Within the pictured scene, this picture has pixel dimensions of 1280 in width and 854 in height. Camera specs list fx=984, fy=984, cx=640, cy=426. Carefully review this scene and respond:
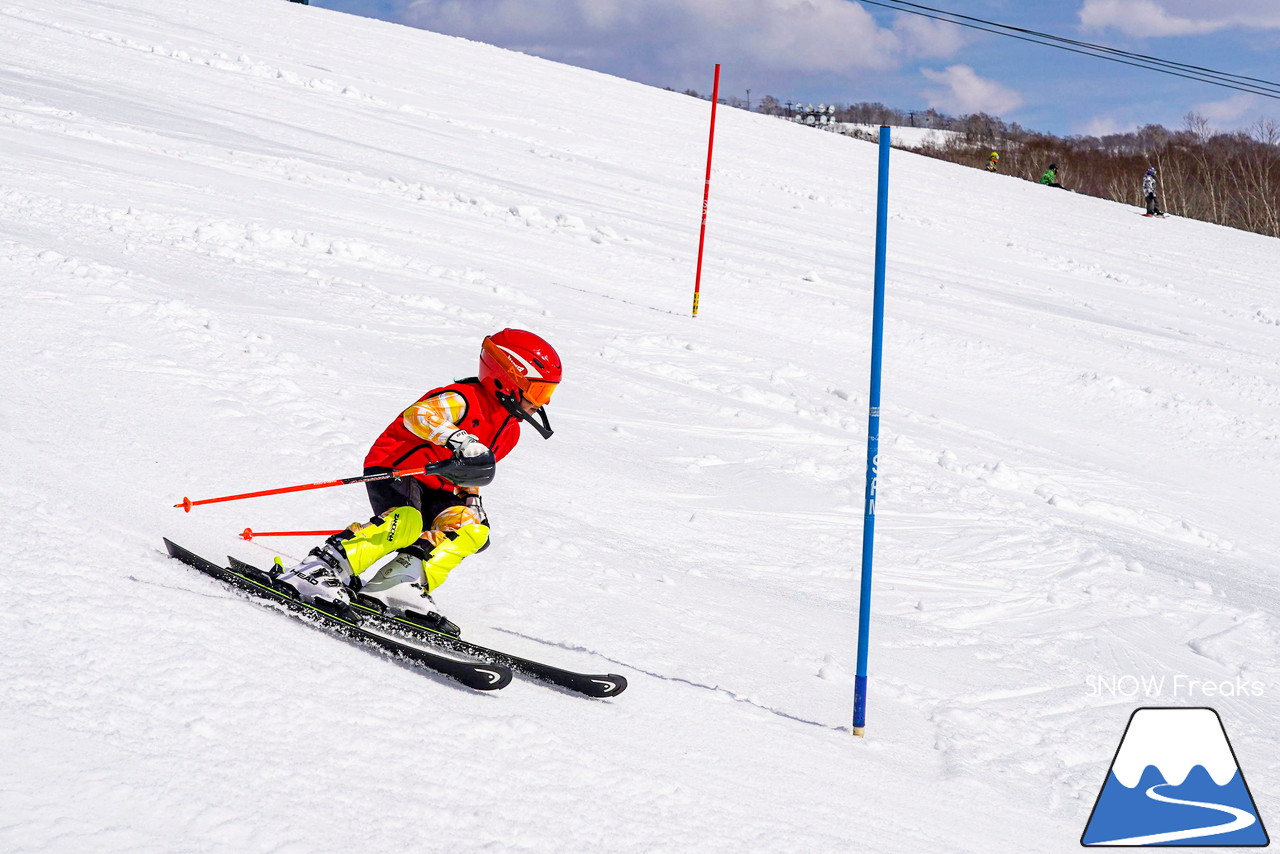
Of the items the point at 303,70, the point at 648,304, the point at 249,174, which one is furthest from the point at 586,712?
the point at 303,70

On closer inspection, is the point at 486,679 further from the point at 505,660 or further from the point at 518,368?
the point at 518,368

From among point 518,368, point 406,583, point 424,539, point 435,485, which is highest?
point 518,368

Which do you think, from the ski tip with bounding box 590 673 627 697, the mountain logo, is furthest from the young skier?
the mountain logo

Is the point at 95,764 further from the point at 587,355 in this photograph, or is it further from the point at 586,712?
the point at 587,355

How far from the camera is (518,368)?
389 cm

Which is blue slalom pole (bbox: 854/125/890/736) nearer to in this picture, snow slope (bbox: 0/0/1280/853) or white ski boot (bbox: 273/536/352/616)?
snow slope (bbox: 0/0/1280/853)

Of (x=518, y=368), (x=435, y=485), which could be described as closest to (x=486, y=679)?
(x=435, y=485)

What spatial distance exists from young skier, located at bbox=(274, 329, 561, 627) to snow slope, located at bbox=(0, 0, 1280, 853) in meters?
0.29

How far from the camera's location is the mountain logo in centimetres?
360

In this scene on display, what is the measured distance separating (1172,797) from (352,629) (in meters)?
3.15

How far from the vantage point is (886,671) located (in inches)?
186

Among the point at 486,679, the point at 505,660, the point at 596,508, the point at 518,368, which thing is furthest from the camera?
the point at 596,508

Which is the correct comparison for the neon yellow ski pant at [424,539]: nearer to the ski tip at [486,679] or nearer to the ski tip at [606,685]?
the ski tip at [486,679]

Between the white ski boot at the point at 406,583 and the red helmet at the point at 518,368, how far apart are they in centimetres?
72
